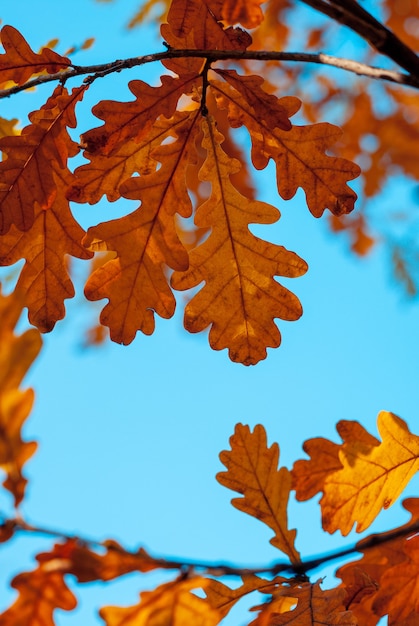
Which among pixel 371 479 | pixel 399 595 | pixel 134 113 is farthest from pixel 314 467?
pixel 134 113

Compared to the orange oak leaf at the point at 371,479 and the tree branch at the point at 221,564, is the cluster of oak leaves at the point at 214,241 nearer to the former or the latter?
the orange oak leaf at the point at 371,479

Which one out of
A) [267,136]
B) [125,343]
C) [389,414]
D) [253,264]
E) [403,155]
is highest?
[403,155]

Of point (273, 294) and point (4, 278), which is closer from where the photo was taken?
point (273, 294)

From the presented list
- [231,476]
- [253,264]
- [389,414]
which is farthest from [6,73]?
[389,414]

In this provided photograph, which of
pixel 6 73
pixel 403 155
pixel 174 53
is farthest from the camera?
pixel 403 155

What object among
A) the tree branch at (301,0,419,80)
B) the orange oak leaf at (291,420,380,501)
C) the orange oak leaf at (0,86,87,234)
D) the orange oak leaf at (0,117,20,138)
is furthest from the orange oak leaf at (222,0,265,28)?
the orange oak leaf at (291,420,380,501)

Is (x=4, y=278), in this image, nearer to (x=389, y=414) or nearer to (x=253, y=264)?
(x=253, y=264)

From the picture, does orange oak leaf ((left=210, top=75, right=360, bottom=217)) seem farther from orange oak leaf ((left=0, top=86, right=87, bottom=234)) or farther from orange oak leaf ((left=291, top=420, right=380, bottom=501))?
orange oak leaf ((left=291, top=420, right=380, bottom=501))
